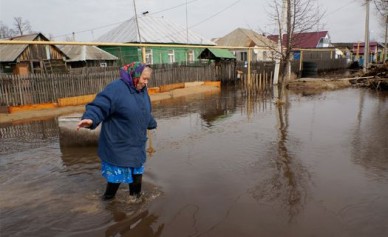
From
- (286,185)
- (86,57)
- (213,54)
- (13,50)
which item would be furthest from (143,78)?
(86,57)

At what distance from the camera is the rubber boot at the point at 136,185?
12.3 feet

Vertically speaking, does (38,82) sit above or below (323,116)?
above

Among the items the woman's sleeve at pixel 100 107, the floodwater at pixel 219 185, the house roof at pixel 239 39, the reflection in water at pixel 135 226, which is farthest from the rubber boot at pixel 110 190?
the house roof at pixel 239 39

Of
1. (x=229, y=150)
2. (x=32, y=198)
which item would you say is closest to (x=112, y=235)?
(x=32, y=198)

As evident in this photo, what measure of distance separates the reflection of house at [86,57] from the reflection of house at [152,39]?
1829 mm

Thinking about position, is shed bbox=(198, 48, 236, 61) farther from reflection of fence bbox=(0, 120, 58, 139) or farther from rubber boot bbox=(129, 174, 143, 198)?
rubber boot bbox=(129, 174, 143, 198)

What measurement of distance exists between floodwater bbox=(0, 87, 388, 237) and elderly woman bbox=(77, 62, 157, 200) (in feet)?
1.85

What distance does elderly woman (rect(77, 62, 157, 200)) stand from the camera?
3.36 metres

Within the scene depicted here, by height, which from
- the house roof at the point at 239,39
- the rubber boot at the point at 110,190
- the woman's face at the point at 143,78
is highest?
the house roof at the point at 239,39

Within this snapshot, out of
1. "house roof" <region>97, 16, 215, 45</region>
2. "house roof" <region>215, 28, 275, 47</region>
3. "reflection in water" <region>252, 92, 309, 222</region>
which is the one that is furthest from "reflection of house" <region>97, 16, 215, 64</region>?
"reflection in water" <region>252, 92, 309, 222</region>

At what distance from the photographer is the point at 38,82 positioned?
12.5 meters

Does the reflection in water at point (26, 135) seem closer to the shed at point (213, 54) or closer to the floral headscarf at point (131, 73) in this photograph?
the floral headscarf at point (131, 73)

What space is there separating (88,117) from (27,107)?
10.6m

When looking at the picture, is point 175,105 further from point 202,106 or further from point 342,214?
point 342,214
